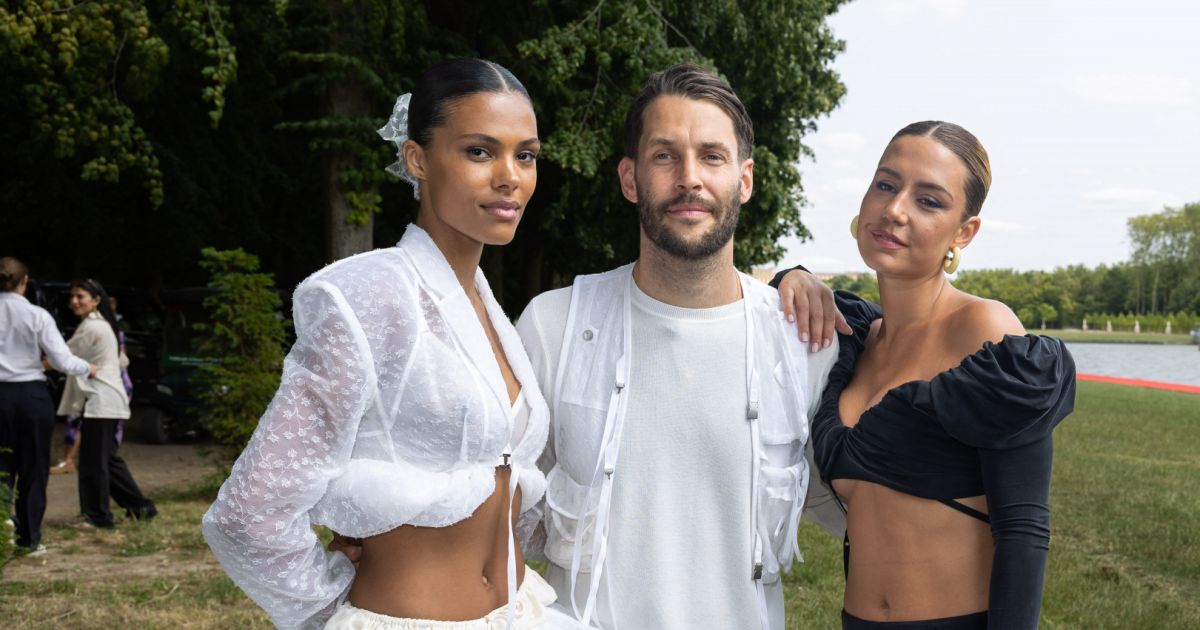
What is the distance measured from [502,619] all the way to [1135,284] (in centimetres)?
9973

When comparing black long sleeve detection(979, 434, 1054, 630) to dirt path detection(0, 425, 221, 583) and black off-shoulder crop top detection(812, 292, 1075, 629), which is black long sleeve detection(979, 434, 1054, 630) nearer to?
black off-shoulder crop top detection(812, 292, 1075, 629)

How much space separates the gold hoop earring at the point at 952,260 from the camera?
2.81 metres

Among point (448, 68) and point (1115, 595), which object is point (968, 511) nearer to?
point (448, 68)

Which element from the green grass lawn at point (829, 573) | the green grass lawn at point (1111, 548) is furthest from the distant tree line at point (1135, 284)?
the green grass lawn at point (829, 573)

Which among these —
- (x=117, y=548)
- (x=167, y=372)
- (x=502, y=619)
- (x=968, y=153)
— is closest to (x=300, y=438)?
(x=502, y=619)

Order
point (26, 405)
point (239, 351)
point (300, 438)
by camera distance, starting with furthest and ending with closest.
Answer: point (239, 351)
point (26, 405)
point (300, 438)

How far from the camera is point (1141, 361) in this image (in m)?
57.1

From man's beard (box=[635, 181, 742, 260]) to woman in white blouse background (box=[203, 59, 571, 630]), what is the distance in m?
0.48

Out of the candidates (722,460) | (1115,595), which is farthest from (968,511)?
(1115,595)

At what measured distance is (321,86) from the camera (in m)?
12.6

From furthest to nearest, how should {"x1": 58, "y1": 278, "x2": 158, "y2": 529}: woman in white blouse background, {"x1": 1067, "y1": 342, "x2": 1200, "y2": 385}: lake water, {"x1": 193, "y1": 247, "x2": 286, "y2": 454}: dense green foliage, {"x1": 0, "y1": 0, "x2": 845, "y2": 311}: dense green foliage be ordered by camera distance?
{"x1": 1067, "y1": 342, "x2": 1200, "y2": 385}: lake water
{"x1": 0, "y1": 0, "x2": 845, "y2": 311}: dense green foliage
{"x1": 193, "y1": 247, "x2": 286, "y2": 454}: dense green foliage
{"x1": 58, "y1": 278, "x2": 158, "y2": 529}: woman in white blouse background

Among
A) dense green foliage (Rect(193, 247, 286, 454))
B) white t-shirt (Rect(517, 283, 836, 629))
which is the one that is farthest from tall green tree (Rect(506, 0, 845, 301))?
white t-shirt (Rect(517, 283, 836, 629))

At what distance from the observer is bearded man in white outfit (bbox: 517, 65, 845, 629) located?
282cm

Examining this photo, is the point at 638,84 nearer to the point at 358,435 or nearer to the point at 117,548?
the point at 117,548
